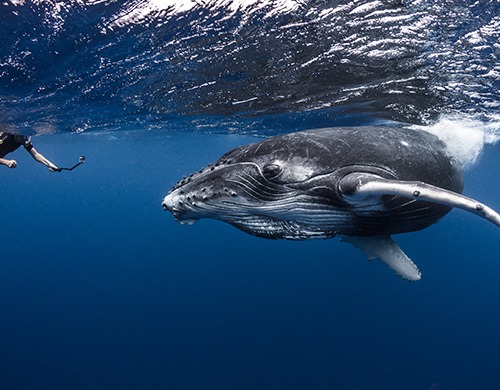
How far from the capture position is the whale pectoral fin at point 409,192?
95.7 inches

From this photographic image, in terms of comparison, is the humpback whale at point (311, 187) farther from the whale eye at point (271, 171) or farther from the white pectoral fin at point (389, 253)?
the white pectoral fin at point (389, 253)

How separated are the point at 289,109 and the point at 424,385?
31.8 m

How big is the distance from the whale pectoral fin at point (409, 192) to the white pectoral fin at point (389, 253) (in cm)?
125

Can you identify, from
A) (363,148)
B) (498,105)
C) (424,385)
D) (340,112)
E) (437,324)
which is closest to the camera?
(363,148)

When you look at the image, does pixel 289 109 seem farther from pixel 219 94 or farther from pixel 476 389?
pixel 476 389

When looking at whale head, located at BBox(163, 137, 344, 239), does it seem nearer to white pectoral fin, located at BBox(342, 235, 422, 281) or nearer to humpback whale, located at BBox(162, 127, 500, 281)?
humpback whale, located at BBox(162, 127, 500, 281)

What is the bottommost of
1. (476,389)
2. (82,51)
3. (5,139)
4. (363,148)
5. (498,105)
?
(476,389)

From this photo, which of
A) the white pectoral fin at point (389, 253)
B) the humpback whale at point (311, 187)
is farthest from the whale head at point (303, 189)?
the white pectoral fin at point (389, 253)

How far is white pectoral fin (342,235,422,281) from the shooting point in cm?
405

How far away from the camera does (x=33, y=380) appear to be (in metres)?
38.1

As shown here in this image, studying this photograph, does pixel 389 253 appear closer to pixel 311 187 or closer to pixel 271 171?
pixel 311 187

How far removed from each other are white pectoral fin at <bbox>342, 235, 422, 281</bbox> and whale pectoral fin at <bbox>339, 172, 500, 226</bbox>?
1.25 meters

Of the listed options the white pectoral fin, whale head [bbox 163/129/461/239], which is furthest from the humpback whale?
the white pectoral fin

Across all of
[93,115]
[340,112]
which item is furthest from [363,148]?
[93,115]
